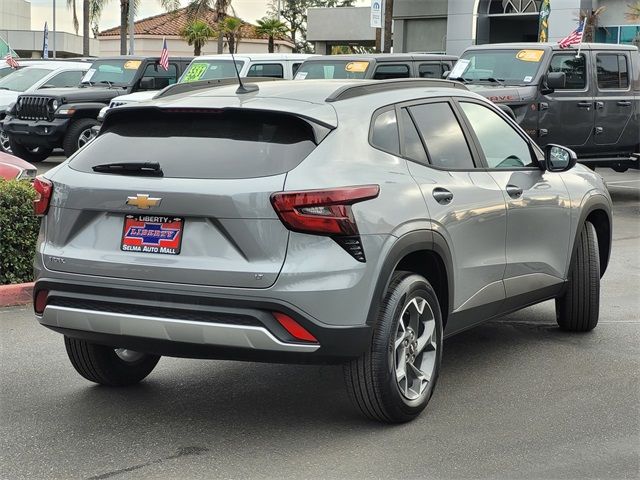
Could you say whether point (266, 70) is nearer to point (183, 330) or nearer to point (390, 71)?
point (390, 71)

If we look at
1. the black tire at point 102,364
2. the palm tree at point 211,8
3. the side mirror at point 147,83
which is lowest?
the black tire at point 102,364

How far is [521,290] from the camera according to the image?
21.3 feet

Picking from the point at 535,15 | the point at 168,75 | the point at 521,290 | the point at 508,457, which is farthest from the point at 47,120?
the point at 535,15

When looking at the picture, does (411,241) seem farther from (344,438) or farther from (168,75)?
(168,75)

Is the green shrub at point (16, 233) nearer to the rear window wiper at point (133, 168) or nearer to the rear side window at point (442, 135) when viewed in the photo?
the rear window wiper at point (133, 168)

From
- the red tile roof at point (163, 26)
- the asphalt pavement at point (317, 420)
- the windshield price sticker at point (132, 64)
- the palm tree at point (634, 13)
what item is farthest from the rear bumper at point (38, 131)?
the red tile roof at point (163, 26)

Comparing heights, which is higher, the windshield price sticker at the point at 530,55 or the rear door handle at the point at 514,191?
the windshield price sticker at the point at 530,55

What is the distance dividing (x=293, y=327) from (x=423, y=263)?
3.67ft

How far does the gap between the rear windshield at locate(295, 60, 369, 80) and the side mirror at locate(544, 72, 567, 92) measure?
3329 mm

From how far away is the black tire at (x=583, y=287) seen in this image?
23.6ft

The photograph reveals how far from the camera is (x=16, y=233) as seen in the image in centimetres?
866

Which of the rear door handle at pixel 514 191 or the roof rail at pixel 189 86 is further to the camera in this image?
the rear door handle at pixel 514 191

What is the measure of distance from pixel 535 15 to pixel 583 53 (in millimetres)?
22523

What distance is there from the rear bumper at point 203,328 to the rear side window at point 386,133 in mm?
1020
